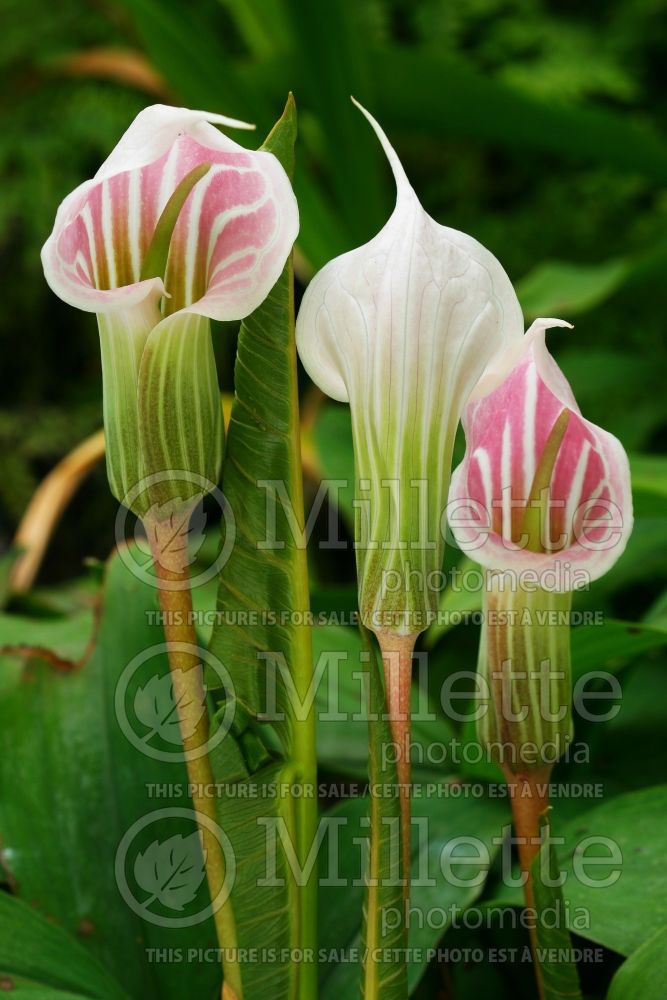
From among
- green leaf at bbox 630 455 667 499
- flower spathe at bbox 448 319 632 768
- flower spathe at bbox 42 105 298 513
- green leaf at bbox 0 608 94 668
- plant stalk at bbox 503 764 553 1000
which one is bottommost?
green leaf at bbox 0 608 94 668

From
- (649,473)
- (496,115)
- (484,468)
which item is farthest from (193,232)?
(496,115)

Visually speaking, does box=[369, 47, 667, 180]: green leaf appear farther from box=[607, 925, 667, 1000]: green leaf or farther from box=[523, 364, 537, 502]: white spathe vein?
box=[607, 925, 667, 1000]: green leaf

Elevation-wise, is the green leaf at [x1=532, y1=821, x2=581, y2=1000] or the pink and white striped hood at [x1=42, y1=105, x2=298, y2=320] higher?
the pink and white striped hood at [x1=42, y1=105, x2=298, y2=320]

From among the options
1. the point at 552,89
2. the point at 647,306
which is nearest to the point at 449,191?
the point at 552,89

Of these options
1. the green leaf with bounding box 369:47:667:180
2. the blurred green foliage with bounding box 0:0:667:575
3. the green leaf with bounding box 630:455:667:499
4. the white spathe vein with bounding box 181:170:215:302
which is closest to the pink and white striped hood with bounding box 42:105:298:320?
the white spathe vein with bounding box 181:170:215:302

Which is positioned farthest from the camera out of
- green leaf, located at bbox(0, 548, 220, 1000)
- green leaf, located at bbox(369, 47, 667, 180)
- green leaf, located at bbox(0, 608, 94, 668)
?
green leaf, located at bbox(369, 47, 667, 180)

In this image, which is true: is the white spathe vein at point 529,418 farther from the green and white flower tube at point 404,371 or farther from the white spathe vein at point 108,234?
the white spathe vein at point 108,234

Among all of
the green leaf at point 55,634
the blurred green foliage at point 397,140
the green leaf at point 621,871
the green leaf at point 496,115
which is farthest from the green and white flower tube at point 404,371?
the green leaf at point 496,115

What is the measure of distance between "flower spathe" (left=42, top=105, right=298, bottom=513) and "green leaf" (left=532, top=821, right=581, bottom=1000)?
158mm

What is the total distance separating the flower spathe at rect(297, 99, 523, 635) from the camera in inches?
11.5

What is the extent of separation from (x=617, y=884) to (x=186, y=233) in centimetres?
30

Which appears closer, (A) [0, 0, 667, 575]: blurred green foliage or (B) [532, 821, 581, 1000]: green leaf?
(B) [532, 821, 581, 1000]: green leaf

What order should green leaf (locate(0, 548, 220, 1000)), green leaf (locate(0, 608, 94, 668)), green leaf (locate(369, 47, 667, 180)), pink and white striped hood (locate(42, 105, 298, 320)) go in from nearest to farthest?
pink and white striped hood (locate(42, 105, 298, 320)), green leaf (locate(0, 548, 220, 1000)), green leaf (locate(0, 608, 94, 668)), green leaf (locate(369, 47, 667, 180))

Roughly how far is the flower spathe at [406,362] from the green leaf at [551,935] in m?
0.08
